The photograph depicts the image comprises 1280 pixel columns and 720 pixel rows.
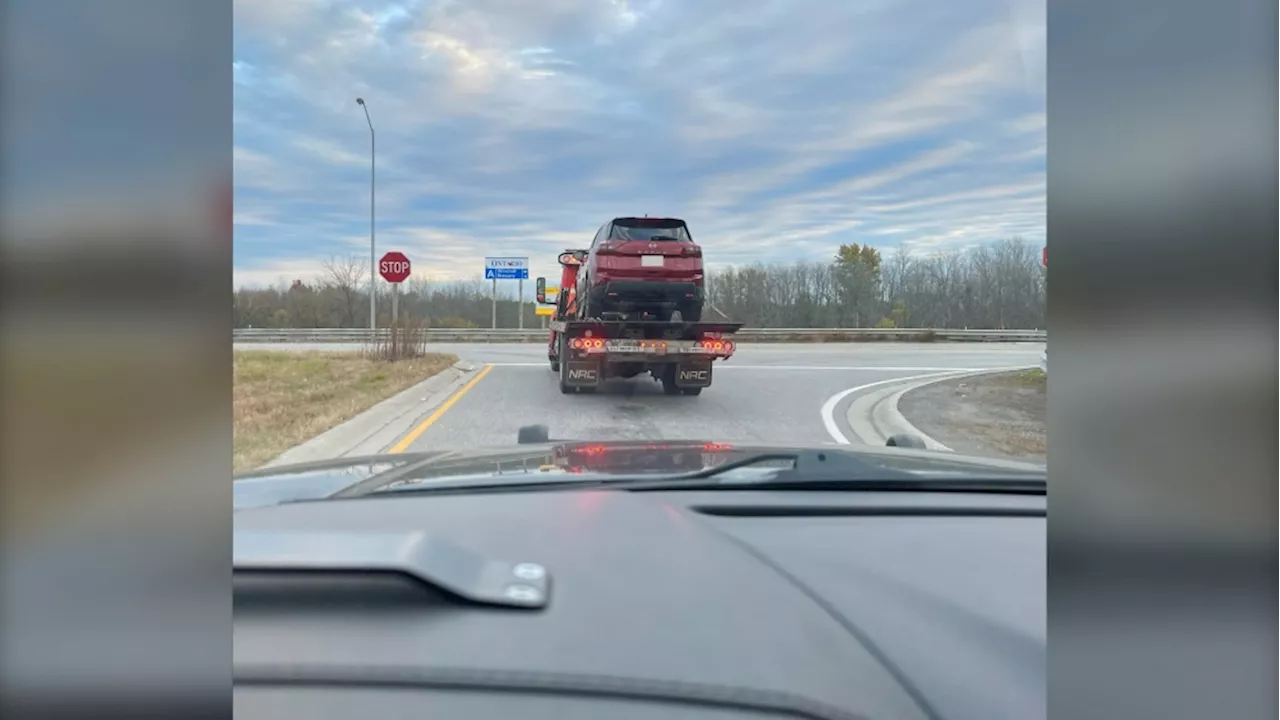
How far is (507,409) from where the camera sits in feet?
36.5

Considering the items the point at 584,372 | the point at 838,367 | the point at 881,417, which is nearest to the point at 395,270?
the point at 584,372

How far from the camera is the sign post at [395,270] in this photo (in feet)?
58.5

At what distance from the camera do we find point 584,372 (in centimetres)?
1257

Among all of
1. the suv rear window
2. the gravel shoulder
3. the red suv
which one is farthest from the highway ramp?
the suv rear window

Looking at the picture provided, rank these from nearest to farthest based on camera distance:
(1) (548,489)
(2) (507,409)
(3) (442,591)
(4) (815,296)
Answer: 1. (3) (442,591)
2. (1) (548,489)
3. (2) (507,409)
4. (4) (815,296)

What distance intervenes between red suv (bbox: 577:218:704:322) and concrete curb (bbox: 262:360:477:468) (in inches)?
127

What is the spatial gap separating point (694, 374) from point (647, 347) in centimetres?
93

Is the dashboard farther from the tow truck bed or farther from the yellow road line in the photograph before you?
the tow truck bed

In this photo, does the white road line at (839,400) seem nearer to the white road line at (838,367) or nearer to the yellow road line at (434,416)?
the white road line at (838,367)

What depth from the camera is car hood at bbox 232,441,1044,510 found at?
10.9 ft
